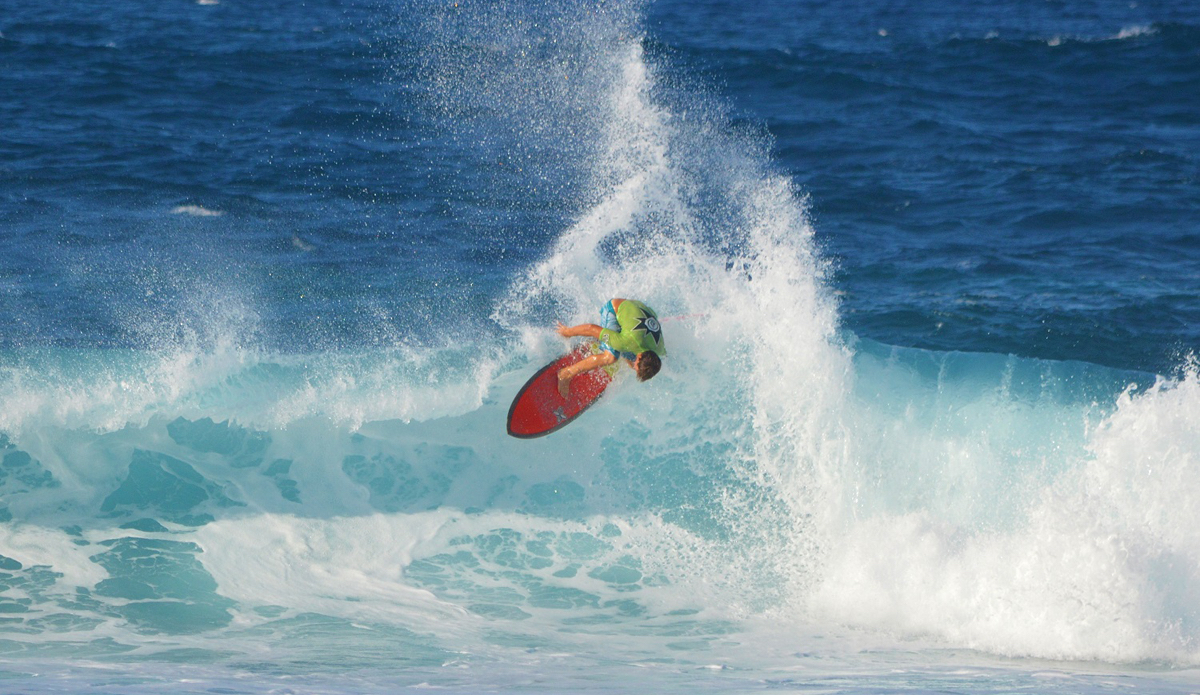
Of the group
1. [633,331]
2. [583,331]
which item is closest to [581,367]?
[583,331]

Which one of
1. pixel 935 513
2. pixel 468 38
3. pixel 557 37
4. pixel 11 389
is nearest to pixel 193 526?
pixel 11 389

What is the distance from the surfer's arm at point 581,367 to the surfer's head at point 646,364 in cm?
37

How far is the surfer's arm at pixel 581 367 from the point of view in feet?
31.0

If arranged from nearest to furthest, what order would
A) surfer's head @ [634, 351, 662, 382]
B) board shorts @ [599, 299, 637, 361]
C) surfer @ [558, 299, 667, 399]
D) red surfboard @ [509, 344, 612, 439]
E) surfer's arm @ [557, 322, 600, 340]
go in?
surfer's head @ [634, 351, 662, 382] → surfer @ [558, 299, 667, 399] → board shorts @ [599, 299, 637, 361] → surfer's arm @ [557, 322, 600, 340] → red surfboard @ [509, 344, 612, 439]

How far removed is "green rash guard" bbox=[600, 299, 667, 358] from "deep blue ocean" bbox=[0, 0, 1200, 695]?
1.24 m

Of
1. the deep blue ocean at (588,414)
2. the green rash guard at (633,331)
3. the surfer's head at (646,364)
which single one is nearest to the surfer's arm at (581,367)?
the green rash guard at (633,331)

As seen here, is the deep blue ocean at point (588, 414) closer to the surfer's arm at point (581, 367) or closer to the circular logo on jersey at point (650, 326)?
the surfer's arm at point (581, 367)

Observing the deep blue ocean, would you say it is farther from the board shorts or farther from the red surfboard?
the board shorts

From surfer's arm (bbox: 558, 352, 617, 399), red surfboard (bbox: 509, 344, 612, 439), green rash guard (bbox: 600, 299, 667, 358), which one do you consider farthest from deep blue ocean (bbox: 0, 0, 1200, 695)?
green rash guard (bbox: 600, 299, 667, 358)

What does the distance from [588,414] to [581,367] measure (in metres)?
1.57

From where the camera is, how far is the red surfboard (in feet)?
33.3

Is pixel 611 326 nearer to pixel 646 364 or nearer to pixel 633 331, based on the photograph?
pixel 633 331

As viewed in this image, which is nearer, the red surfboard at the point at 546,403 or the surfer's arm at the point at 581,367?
the surfer's arm at the point at 581,367

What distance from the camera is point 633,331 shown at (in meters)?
9.27
